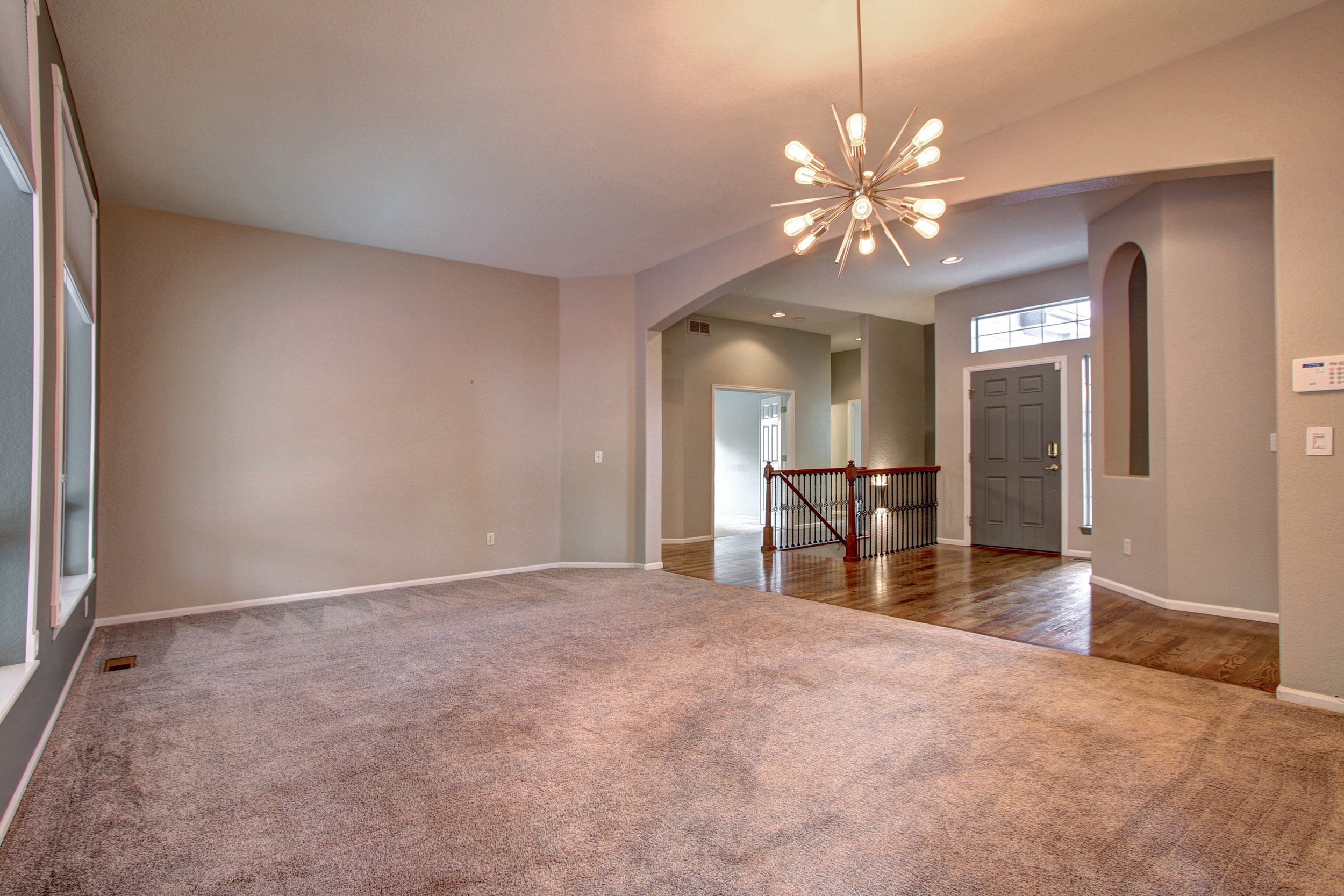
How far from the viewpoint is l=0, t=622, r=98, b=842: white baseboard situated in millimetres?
1941

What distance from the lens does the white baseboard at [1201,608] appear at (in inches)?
163

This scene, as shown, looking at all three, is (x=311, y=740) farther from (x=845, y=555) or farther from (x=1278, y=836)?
(x=845, y=555)

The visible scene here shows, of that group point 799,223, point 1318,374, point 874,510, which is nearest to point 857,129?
point 799,223

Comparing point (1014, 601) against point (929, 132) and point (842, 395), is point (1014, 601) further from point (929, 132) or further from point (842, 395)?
point (842, 395)

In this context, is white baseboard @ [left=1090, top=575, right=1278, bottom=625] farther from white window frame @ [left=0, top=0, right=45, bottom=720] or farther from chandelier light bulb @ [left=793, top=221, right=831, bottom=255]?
white window frame @ [left=0, top=0, right=45, bottom=720]

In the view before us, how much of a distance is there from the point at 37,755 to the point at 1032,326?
27.0 feet

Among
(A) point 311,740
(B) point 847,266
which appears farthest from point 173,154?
(B) point 847,266

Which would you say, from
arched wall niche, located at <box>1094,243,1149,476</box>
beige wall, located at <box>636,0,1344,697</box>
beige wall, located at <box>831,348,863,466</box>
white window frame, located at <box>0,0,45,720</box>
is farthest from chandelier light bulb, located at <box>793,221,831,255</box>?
beige wall, located at <box>831,348,863,466</box>

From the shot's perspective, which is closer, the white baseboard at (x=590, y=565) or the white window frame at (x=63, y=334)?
the white window frame at (x=63, y=334)

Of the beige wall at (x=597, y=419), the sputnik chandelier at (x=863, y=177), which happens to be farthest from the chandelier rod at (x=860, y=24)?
the beige wall at (x=597, y=419)

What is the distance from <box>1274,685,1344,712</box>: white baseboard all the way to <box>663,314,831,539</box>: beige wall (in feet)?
19.0

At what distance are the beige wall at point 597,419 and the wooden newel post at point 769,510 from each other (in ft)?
5.18

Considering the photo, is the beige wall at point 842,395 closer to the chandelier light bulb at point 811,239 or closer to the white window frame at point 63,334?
the chandelier light bulb at point 811,239

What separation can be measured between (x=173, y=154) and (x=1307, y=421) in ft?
19.8
